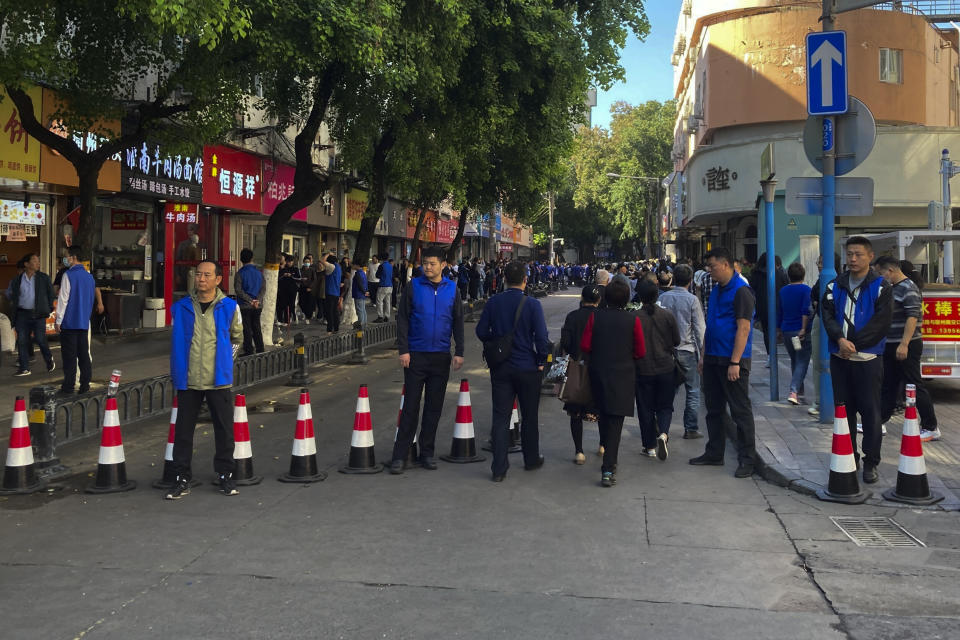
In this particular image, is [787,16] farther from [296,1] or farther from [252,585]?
[252,585]

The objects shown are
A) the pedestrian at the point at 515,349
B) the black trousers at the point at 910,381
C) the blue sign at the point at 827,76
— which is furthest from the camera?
the blue sign at the point at 827,76

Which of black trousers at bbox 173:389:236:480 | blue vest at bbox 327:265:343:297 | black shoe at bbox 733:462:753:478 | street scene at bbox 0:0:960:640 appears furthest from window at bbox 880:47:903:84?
black trousers at bbox 173:389:236:480

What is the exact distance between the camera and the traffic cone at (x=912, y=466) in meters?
6.25

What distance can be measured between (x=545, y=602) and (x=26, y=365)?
1113 cm

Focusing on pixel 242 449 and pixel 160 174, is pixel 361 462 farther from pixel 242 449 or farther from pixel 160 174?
pixel 160 174

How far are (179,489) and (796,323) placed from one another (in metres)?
7.67

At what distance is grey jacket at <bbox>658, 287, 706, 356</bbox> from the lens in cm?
888

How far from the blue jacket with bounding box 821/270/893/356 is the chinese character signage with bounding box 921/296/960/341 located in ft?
14.3

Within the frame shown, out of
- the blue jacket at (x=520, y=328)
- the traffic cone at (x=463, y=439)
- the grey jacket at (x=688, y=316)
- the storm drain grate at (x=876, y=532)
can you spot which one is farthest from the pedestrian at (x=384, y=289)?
the storm drain grate at (x=876, y=532)

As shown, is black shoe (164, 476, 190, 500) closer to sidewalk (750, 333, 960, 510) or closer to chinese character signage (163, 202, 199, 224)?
sidewalk (750, 333, 960, 510)

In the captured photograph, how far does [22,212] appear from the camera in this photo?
16031mm

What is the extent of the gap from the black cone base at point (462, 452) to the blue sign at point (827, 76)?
460cm

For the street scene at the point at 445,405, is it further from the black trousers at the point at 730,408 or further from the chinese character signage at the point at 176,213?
the chinese character signage at the point at 176,213

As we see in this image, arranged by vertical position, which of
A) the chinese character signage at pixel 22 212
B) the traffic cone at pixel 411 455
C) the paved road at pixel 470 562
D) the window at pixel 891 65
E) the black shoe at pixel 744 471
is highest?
the window at pixel 891 65
